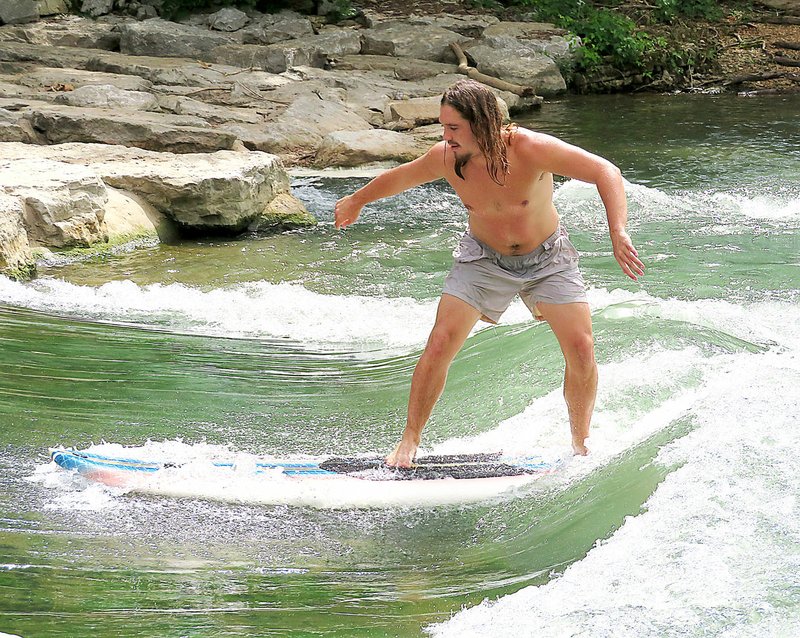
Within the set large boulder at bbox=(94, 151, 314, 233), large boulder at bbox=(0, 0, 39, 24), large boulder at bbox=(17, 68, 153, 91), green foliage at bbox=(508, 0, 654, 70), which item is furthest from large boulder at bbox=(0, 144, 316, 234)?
green foliage at bbox=(508, 0, 654, 70)

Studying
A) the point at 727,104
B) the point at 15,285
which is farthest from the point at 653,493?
the point at 727,104

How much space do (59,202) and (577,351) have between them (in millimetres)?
5097

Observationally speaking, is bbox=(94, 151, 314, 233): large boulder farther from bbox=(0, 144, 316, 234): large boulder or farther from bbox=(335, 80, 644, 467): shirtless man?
bbox=(335, 80, 644, 467): shirtless man

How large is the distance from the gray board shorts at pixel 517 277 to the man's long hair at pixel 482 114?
397mm

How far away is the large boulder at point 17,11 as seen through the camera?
17859mm

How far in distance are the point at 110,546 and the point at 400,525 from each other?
105 centimetres

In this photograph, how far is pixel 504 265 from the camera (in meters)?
4.43

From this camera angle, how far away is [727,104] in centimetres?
1628

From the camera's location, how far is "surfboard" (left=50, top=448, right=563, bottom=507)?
14.1 ft

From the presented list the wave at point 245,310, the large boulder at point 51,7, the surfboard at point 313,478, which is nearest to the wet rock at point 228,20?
the large boulder at point 51,7

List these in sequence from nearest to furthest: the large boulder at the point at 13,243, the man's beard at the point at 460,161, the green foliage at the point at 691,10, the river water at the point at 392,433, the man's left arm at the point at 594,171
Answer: the river water at the point at 392,433, the man's left arm at the point at 594,171, the man's beard at the point at 460,161, the large boulder at the point at 13,243, the green foliage at the point at 691,10

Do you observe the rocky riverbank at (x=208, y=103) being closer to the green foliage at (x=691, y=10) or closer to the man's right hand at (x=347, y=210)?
the green foliage at (x=691, y=10)

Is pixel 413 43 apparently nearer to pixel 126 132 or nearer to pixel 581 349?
pixel 126 132

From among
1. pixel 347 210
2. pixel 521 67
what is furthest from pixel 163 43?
pixel 347 210
